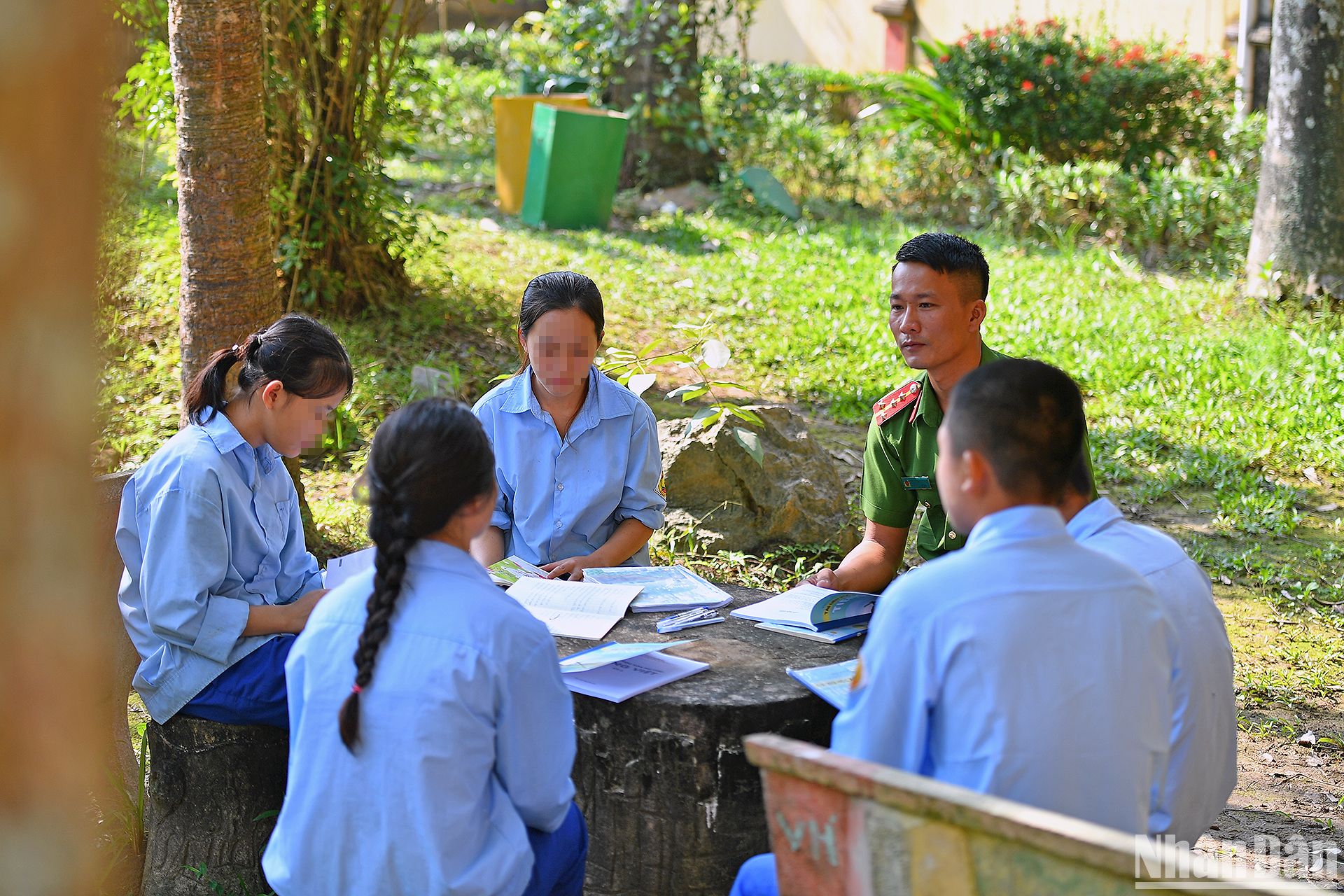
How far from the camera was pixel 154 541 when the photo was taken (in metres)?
2.71

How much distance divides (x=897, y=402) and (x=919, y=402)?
0.07 meters

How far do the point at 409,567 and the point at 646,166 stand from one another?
9.65 meters

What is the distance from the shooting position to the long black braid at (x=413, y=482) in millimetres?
2057

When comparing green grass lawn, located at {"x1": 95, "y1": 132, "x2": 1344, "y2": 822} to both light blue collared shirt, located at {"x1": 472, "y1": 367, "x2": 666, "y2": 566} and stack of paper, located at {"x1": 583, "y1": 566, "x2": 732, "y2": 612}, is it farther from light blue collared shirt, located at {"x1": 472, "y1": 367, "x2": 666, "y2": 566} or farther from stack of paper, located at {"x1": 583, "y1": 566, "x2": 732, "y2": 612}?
stack of paper, located at {"x1": 583, "y1": 566, "x2": 732, "y2": 612}

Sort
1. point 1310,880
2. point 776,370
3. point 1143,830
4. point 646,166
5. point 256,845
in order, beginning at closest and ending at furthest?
point 1143,830
point 256,845
point 1310,880
point 776,370
point 646,166

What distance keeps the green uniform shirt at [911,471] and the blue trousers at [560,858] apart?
4.75 ft

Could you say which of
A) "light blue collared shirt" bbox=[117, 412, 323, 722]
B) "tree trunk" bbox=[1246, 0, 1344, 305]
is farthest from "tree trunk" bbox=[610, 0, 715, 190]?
"light blue collared shirt" bbox=[117, 412, 323, 722]

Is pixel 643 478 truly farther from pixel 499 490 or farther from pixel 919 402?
pixel 919 402

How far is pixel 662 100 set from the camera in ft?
36.0

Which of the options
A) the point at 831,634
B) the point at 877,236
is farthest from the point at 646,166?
the point at 831,634

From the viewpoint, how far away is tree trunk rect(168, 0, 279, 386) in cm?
420

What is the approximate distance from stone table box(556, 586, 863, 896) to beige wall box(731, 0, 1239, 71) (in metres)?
10.7

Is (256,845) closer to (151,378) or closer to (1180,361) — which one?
(151,378)

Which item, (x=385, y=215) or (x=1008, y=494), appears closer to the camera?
(x=1008, y=494)
